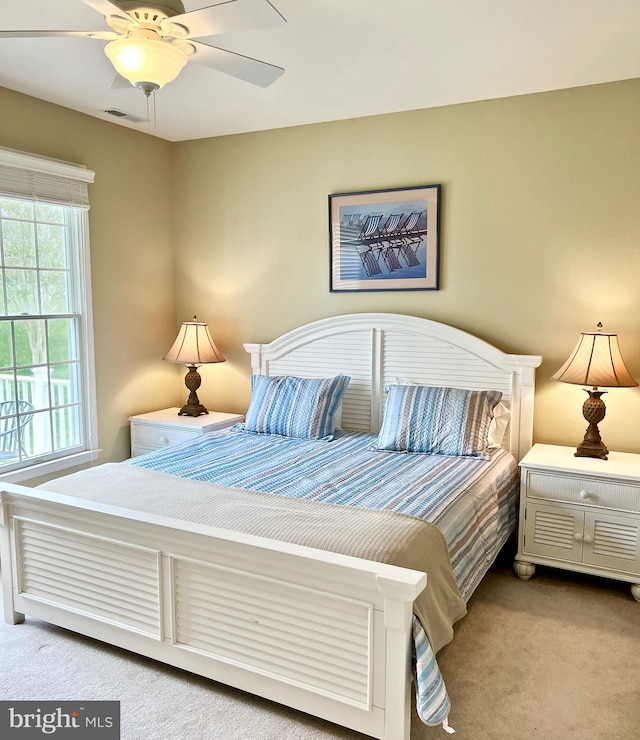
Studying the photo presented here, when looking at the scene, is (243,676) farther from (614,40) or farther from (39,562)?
(614,40)

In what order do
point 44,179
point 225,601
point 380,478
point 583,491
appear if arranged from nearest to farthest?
point 225,601
point 380,478
point 583,491
point 44,179

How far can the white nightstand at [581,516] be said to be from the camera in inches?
113

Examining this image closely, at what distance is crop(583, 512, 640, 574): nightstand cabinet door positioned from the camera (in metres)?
2.86

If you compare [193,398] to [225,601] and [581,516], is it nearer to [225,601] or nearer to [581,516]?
[225,601]

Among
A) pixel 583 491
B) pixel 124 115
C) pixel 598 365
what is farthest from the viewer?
pixel 124 115

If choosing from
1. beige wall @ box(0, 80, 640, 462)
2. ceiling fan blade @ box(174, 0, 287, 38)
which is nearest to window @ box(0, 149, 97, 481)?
beige wall @ box(0, 80, 640, 462)

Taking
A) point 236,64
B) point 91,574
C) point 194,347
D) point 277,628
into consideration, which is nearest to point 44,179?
point 194,347

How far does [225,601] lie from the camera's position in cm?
211

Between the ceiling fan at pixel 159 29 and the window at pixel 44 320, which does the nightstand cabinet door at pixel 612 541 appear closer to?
the ceiling fan at pixel 159 29

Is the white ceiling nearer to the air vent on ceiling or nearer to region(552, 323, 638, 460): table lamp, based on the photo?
the air vent on ceiling

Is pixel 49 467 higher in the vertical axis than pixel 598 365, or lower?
lower

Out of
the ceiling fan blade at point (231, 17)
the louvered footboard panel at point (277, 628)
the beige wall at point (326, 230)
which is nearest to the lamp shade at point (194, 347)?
the beige wall at point (326, 230)

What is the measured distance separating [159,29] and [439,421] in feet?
7.31

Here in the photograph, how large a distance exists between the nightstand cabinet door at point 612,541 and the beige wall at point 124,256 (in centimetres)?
295
